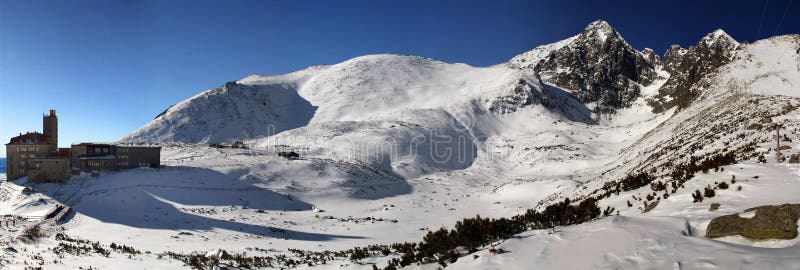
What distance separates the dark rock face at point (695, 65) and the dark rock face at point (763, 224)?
17604 cm

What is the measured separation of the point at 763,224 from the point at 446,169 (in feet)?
282

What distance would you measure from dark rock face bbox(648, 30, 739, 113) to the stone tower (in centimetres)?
17462

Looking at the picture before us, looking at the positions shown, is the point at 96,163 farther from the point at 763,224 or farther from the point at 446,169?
the point at 763,224

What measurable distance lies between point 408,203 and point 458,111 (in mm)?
75190

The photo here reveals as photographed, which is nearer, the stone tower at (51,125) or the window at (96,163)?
the window at (96,163)

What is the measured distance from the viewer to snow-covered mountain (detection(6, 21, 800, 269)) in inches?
451

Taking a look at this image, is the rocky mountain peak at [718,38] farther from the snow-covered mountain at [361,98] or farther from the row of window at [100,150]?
the row of window at [100,150]

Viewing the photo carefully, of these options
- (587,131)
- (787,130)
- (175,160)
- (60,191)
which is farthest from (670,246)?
(587,131)

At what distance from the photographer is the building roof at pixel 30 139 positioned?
51.3 metres

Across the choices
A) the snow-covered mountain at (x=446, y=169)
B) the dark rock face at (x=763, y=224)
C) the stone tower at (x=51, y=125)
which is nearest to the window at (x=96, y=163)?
the snow-covered mountain at (x=446, y=169)

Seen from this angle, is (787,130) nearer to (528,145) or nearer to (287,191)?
(287,191)

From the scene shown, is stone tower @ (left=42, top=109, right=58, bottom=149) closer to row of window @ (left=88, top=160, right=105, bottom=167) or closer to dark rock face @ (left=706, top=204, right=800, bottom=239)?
row of window @ (left=88, top=160, right=105, bottom=167)

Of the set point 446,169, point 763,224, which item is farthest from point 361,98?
point 763,224

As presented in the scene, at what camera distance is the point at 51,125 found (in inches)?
2265
